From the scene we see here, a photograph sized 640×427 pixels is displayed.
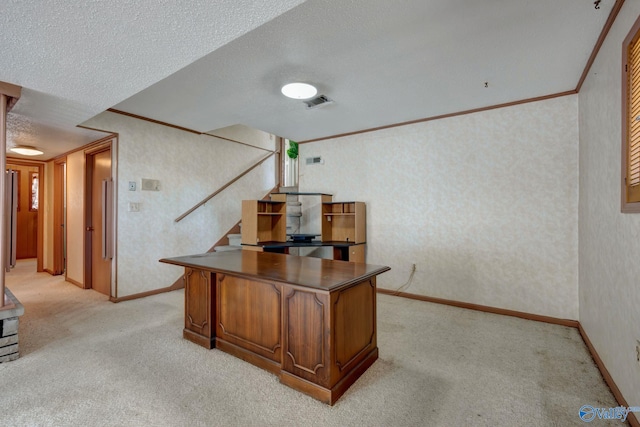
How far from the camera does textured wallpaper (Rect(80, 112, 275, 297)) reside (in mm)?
3855

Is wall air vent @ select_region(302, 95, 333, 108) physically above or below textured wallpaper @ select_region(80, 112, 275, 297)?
above

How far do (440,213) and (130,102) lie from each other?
3.99 meters

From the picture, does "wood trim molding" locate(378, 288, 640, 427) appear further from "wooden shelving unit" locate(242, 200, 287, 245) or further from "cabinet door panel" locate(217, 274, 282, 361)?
"cabinet door panel" locate(217, 274, 282, 361)

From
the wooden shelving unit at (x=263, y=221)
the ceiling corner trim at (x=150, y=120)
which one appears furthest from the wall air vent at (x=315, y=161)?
the ceiling corner trim at (x=150, y=120)

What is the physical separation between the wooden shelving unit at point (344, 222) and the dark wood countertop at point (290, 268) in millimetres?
1786

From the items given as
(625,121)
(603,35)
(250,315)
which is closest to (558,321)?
(625,121)

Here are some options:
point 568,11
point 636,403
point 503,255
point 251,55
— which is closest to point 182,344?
point 251,55

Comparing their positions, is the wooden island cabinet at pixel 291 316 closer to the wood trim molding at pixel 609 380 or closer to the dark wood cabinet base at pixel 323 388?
the dark wood cabinet base at pixel 323 388

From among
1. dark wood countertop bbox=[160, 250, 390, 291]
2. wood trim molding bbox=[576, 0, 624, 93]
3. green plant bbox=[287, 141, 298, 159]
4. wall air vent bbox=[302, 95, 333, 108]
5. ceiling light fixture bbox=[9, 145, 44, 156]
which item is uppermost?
wall air vent bbox=[302, 95, 333, 108]

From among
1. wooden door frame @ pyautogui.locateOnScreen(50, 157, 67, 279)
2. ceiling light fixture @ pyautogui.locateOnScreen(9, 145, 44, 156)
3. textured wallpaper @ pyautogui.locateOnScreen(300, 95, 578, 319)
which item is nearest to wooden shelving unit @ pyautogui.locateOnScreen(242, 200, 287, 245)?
textured wallpaper @ pyautogui.locateOnScreen(300, 95, 578, 319)

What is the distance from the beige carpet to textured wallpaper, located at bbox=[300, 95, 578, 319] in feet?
1.82

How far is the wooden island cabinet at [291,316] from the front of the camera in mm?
1840

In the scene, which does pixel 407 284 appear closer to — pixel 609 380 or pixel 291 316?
pixel 609 380

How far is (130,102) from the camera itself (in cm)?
336
